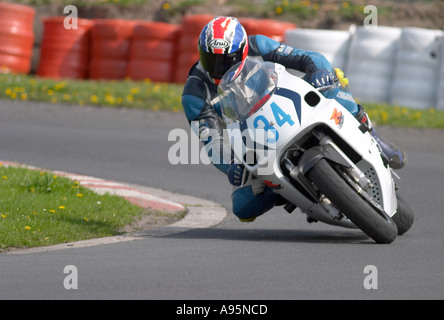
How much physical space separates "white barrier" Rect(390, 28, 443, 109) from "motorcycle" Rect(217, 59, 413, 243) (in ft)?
28.3

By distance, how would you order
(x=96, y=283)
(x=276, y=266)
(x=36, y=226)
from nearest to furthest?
(x=96, y=283), (x=276, y=266), (x=36, y=226)

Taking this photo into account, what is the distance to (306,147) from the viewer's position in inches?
253

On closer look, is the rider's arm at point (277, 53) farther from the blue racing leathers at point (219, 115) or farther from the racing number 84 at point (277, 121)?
the racing number 84 at point (277, 121)

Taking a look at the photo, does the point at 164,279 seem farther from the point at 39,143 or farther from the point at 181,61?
the point at 181,61

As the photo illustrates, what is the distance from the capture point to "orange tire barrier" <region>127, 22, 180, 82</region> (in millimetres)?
17344

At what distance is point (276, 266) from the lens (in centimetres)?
560

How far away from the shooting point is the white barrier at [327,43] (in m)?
15.6

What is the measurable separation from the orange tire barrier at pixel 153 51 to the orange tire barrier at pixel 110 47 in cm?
29

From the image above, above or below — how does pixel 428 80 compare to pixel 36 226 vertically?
above

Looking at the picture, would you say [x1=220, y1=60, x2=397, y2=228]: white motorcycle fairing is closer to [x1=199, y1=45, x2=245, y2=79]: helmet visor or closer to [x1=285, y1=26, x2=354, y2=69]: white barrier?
[x1=199, y1=45, x2=245, y2=79]: helmet visor

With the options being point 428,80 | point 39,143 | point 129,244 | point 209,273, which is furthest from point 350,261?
point 428,80

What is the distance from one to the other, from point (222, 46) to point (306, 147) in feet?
3.06

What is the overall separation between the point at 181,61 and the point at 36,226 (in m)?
10.5

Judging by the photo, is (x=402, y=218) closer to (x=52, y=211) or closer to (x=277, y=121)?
(x=277, y=121)
